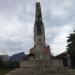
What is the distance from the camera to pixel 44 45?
107 ft

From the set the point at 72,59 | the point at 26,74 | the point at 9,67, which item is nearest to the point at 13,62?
the point at 9,67

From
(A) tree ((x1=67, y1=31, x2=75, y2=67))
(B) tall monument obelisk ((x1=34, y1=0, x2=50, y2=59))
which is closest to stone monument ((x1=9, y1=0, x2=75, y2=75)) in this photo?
(B) tall monument obelisk ((x1=34, y1=0, x2=50, y2=59))

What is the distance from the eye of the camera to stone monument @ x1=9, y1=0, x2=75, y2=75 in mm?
25656

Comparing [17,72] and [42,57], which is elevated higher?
[42,57]

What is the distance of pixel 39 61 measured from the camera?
91.9ft

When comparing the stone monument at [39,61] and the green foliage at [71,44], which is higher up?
the green foliage at [71,44]

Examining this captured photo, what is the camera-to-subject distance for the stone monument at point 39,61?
2566 cm

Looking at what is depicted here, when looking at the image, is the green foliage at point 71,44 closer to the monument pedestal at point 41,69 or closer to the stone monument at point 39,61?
the stone monument at point 39,61

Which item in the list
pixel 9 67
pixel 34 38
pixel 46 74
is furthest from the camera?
pixel 9 67

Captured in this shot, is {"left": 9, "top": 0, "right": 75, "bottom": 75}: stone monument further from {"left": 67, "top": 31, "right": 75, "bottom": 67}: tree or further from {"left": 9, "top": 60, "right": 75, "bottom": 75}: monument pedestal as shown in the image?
→ {"left": 67, "top": 31, "right": 75, "bottom": 67}: tree

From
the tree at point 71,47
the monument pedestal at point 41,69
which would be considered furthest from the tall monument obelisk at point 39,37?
the tree at point 71,47

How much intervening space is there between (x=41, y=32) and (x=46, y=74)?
9817 mm

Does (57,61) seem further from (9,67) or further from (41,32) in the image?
(9,67)

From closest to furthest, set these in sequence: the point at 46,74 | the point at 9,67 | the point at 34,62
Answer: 1. the point at 46,74
2. the point at 34,62
3. the point at 9,67
